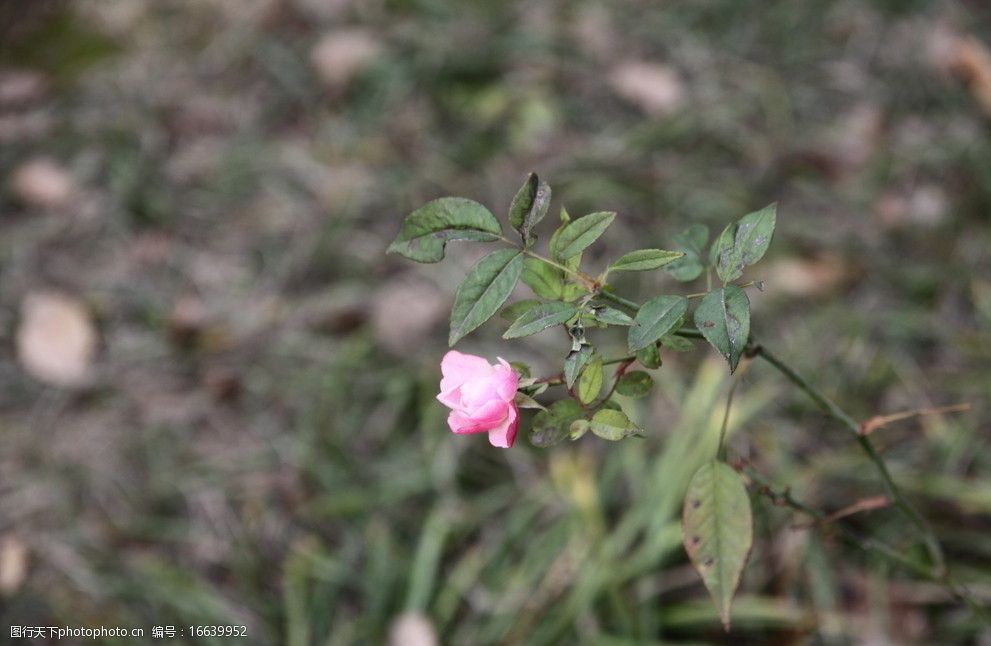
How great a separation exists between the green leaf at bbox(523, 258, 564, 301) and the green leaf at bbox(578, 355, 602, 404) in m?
0.06

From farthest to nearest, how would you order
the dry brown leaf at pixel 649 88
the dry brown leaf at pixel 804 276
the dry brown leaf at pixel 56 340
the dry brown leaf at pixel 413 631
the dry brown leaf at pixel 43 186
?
the dry brown leaf at pixel 649 88
the dry brown leaf at pixel 43 186
the dry brown leaf at pixel 804 276
the dry brown leaf at pixel 56 340
the dry brown leaf at pixel 413 631

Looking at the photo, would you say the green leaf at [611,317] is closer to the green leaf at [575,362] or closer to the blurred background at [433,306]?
the green leaf at [575,362]

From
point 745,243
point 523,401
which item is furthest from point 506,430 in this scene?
point 745,243

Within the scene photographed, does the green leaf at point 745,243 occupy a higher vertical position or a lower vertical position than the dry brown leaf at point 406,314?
higher

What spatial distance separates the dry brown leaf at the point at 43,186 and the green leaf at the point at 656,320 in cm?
181

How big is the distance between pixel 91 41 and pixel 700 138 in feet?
5.25

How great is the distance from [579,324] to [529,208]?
0.10 meters

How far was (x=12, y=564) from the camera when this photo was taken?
152 cm

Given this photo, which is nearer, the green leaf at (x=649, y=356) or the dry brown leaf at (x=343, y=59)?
the green leaf at (x=649, y=356)

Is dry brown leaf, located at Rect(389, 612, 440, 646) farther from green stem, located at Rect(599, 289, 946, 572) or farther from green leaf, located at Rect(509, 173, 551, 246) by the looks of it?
green leaf, located at Rect(509, 173, 551, 246)

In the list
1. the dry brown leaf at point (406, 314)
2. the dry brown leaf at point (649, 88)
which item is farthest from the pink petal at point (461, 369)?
the dry brown leaf at point (649, 88)

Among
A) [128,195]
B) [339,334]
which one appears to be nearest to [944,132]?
[339,334]

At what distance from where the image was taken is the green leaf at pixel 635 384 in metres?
0.72

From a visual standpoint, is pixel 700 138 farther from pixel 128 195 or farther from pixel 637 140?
pixel 128 195
